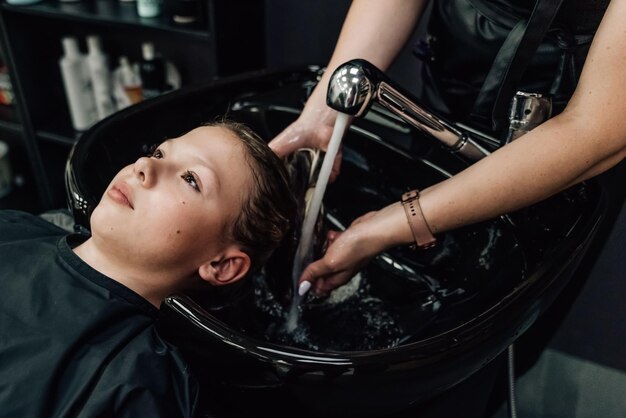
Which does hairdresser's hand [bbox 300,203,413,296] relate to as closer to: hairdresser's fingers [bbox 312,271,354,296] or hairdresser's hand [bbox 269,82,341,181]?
hairdresser's fingers [bbox 312,271,354,296]

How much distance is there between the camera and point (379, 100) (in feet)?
2.66

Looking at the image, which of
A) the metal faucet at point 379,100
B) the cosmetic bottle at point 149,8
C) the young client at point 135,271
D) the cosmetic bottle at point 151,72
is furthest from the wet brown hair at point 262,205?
the cosmetic bottle at point 151,72

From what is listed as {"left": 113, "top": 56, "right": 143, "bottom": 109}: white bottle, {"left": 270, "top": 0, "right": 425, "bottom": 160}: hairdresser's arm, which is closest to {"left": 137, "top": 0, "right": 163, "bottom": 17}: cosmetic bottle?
{"left": 113, "top": 56, "right": 143, "bottom": 109}: white bottle

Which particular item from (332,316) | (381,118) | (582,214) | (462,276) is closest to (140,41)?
(381,118)

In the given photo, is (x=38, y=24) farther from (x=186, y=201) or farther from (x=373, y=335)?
(x=373, y=335)

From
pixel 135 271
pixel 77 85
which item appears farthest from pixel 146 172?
pixel 77 85

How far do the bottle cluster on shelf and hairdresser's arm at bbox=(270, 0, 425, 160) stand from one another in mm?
965

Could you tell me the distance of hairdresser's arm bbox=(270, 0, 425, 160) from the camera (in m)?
1.07

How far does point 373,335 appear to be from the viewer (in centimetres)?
102

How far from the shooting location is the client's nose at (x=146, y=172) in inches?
35.1

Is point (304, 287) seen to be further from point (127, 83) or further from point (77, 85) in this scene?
point (77, 85)

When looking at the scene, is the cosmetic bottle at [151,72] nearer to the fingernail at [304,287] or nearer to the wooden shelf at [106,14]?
the wooden shelf at [106,14]

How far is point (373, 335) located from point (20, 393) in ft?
1.87

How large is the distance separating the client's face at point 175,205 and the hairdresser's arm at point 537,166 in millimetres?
184
